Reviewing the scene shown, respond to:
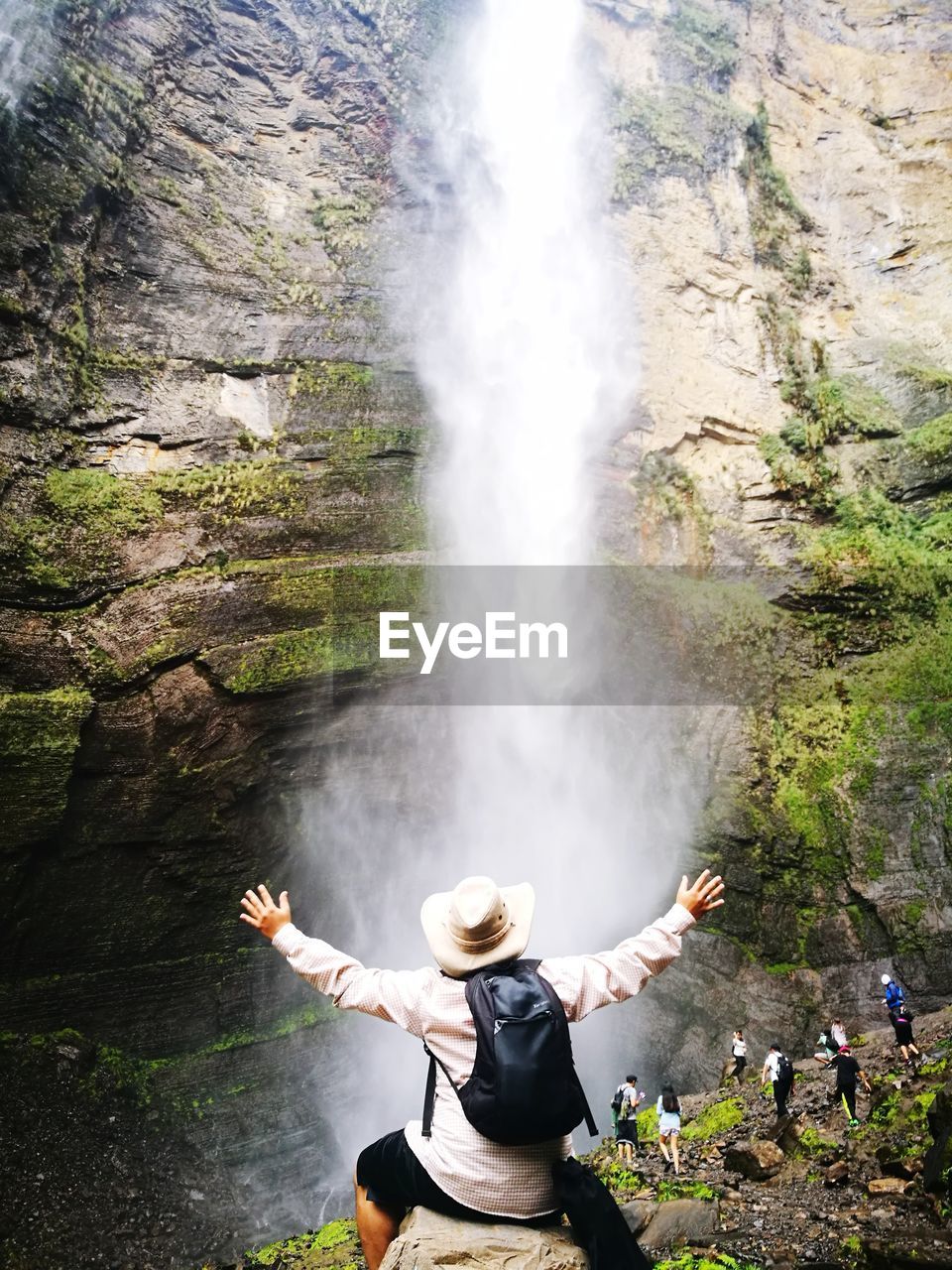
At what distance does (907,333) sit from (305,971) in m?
17.2

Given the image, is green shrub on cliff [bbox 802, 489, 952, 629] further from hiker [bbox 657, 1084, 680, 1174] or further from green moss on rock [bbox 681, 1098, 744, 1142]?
hiker [bbox 657, 1084, 680, 1174]

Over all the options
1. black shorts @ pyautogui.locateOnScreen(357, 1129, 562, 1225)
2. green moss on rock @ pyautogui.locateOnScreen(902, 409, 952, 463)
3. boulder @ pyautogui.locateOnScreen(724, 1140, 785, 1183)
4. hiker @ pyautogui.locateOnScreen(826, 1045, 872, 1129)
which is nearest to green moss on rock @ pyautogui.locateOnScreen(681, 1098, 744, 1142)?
boulder @ pyautogui.locateOnScreen(724, 1140, 785, 1183)

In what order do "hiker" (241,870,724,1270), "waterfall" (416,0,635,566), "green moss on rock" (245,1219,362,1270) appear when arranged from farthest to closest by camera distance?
"waterfall" (416,0,635,566) < "green moss on rock" (245,1219,362,1270) < "hiker" (241,870,724,1270)

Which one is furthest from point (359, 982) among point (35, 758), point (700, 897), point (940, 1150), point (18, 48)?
point (18, 48)

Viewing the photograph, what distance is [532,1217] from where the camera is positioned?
238 centimetres

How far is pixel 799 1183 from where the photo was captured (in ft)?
19.9

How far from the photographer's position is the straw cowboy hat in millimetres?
2400

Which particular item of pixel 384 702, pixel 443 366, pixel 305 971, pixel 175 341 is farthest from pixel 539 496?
pixel 305 971

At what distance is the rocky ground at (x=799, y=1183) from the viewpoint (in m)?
4.31

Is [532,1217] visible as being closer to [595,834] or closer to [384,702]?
[384,702]

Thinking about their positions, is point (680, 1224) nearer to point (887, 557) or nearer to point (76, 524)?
point (76, 524)

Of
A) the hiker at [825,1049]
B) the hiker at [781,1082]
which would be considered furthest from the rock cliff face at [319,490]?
the hiker at [781,1082]

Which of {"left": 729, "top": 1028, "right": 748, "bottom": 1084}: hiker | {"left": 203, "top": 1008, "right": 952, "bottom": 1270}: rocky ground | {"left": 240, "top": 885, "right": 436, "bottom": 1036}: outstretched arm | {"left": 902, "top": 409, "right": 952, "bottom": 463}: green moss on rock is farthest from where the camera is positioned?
{"left": 902, "top": 409, "right": 952, "bottom": 463}: green moss on rock

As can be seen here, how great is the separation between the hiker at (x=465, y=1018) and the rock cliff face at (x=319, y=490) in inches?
271
